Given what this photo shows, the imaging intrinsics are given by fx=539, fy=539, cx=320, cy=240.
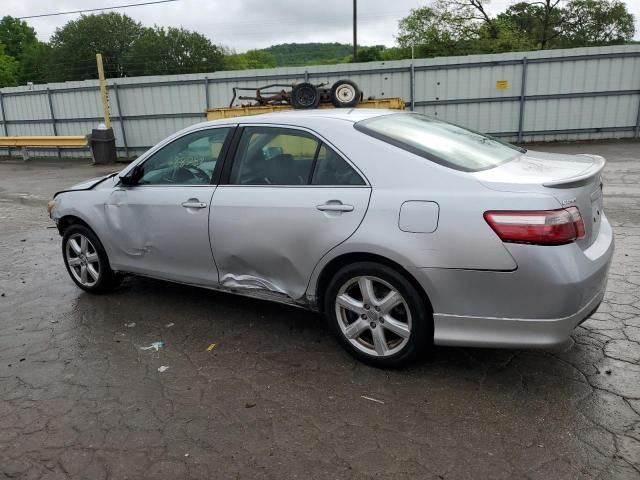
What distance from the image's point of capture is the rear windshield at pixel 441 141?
3.17 m

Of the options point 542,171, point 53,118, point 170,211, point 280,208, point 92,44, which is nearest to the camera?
point 542,171

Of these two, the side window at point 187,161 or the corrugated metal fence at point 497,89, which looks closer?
the side window at point 187,161

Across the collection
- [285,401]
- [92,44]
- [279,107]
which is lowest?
[285,401]

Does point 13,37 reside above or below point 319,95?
above

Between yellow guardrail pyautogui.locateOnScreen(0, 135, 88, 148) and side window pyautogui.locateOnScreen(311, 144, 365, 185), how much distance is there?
15799 mm

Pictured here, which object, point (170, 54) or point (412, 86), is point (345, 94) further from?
point (170, 54)

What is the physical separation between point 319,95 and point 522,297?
393 inches

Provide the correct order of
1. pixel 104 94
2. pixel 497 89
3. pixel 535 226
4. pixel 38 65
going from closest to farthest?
1. pixel 535 226
2. pixel 497 89
3. pixel 104 94
4. pixel 38 65

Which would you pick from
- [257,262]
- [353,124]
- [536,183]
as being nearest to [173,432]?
[257,262]

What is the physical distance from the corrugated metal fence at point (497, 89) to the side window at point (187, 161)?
12.1 metres

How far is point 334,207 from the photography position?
127 inches

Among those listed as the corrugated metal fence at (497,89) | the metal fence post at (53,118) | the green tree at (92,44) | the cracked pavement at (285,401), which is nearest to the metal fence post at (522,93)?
the corrugated metal fence at (497,89)

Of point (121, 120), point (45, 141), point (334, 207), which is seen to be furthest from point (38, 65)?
point (334, 207)

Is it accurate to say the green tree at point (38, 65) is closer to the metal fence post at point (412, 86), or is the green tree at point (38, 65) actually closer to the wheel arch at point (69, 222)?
the metal fence post at point (412, 86)
